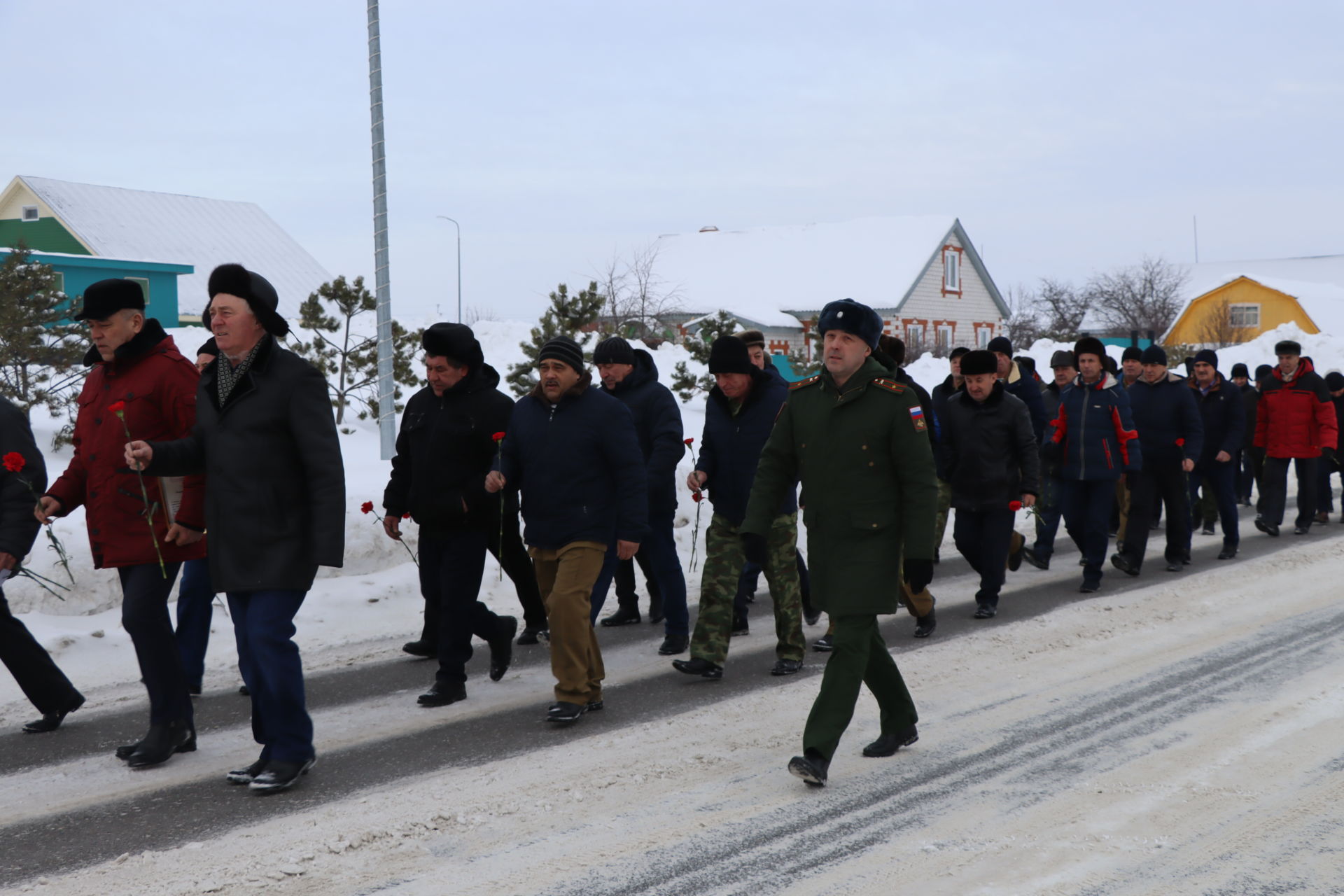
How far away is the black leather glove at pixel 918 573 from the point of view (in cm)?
497

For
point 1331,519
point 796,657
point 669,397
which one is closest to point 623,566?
point 669,397

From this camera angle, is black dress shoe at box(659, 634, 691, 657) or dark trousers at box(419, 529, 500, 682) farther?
black dress shoe at box(659, 634, 691, 657)

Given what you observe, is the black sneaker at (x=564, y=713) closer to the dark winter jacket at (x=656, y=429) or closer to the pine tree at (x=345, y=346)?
the dark winter jacket at (x=656, y=429)

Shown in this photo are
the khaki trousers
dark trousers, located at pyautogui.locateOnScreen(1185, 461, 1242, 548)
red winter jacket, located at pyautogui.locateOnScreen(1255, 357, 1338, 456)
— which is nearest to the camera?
the khaki trousers

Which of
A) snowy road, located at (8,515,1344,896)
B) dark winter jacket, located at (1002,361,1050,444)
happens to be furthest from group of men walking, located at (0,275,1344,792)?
dark winter jacket, located at (1002,361,1050,444)

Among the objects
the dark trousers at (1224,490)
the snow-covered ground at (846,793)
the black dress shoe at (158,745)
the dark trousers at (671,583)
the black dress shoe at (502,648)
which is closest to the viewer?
the snow-covered ground at (846,793)

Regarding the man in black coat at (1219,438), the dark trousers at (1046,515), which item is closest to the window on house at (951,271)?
the man in black coat at (1219,438)

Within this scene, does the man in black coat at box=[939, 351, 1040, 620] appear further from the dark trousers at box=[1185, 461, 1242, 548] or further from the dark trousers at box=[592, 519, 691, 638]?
the dark trousers at box=[1185, 461, 1242, 548]

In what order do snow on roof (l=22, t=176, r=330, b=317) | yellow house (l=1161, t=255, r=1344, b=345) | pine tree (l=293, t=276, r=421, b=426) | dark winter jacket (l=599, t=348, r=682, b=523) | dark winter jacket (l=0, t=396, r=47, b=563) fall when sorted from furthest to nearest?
yellow house (l=1161, t=255, r=1344, b=345) → snow on roof (l=22, t=176, r=330, b=317) → pine tree (l=293, t=276, r=421, b=426) → dark winter jacket (l=599, t=348, r=682, b=523) → dark winter jacket (l=0, t=396, r=47, b=563)

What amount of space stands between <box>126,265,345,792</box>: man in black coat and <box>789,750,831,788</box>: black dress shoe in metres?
2.05

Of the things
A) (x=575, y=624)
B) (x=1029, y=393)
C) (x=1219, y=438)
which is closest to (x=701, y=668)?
(x=575, y=624)

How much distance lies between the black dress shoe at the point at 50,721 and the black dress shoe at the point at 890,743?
3.89 m

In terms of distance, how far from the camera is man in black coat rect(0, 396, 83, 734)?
A: 5953 mm

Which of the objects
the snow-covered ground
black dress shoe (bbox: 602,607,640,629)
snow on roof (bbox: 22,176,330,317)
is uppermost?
snow on roof (bbox: 22,176,330,317)
